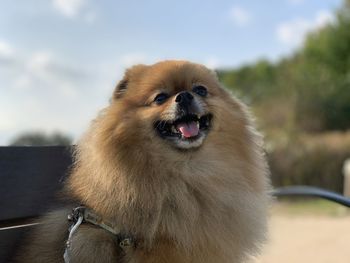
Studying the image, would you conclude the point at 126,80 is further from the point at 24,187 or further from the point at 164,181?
the point at 24,187

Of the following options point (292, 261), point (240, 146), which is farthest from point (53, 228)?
point (292, 261)

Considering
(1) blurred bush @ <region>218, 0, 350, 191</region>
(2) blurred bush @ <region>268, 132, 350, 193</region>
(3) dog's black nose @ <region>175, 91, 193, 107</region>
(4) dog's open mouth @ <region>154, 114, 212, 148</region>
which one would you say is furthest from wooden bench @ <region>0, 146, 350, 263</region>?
(2) blurred bush @ <region>268, 132, 350, 193</region>

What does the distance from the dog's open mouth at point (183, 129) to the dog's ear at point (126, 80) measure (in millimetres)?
370

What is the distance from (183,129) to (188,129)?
3 centimetres

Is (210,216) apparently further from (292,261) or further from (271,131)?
(271,131)

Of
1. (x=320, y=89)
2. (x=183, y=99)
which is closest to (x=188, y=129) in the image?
(x=183, y=99)

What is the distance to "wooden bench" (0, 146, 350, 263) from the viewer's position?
2646mm

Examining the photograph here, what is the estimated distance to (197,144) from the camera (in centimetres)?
282

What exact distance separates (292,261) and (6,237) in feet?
17.8

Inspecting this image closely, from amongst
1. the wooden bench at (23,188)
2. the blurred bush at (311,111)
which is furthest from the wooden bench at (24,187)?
the blurred bush at (311,111)

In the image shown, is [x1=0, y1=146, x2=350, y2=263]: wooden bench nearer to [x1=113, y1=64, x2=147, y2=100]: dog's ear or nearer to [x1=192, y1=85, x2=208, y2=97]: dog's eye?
[x1=113, y1=64, x2=147, y2=100]: dog's ear

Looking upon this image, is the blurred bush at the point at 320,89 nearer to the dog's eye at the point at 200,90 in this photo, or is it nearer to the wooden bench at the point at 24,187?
the dog's eye at the point at 200,90

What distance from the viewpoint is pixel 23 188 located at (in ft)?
9.14

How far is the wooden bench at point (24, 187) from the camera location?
104 inches
